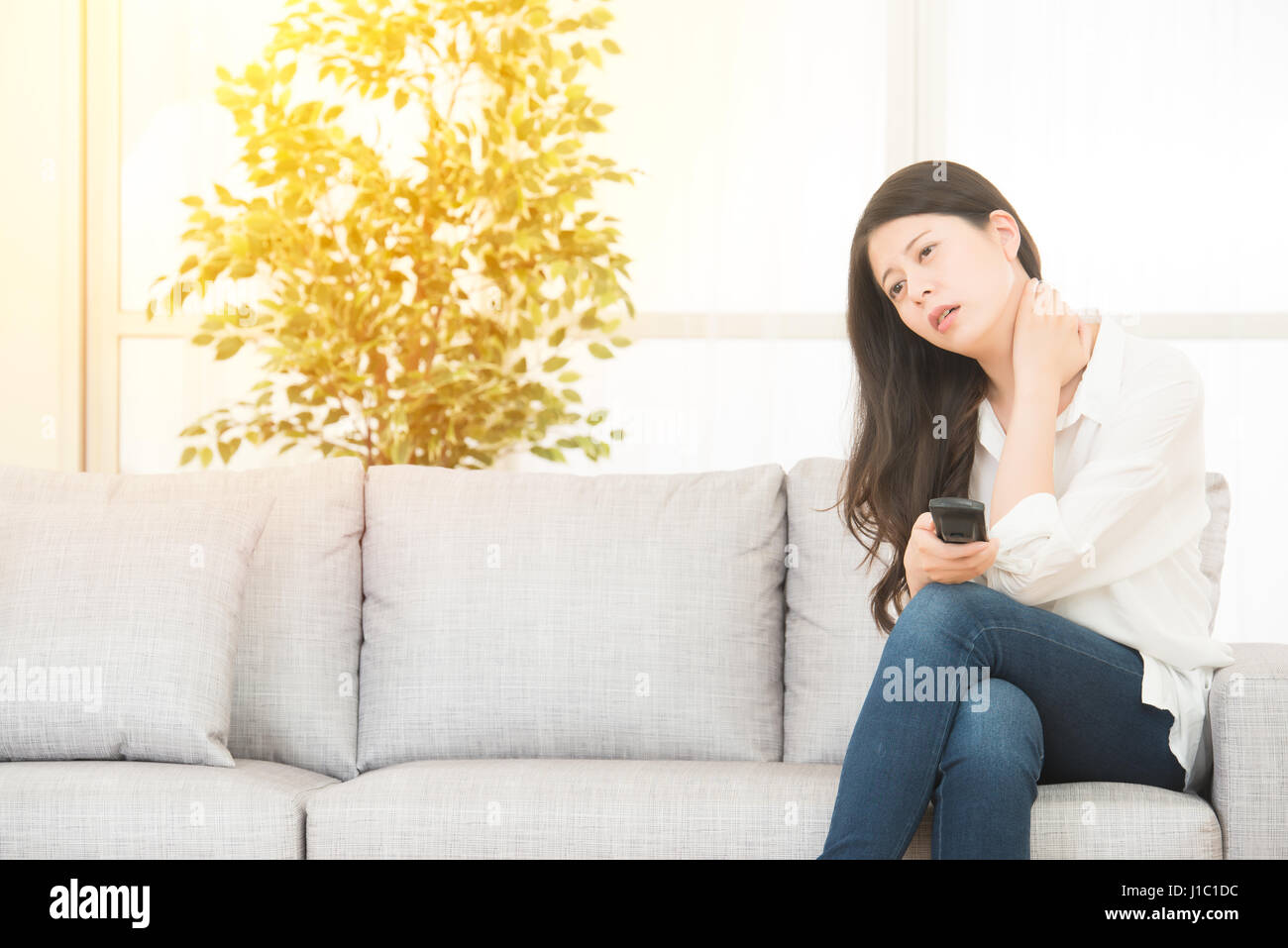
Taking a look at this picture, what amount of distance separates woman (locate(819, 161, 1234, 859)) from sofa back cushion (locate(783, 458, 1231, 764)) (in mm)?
146

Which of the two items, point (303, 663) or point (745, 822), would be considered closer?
point (745, 822)

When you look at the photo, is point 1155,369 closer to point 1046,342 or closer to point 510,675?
point 1046,342

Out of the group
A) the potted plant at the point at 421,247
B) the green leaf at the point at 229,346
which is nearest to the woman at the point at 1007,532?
the potted plant at the point at 421,247

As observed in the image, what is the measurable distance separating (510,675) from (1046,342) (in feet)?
2.84

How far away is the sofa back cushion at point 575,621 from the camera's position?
1.70 meters

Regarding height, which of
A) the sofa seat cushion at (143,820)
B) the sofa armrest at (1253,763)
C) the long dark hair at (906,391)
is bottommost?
the sofa seat cushion at (143,820)

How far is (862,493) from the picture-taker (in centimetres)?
154

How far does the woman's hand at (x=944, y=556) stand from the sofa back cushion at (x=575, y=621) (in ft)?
1.54

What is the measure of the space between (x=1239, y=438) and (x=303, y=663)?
2.10 m

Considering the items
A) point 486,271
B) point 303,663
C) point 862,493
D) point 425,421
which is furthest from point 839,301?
point 303,663

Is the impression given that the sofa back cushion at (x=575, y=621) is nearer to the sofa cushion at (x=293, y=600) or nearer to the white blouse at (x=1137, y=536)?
the sofa cushion at (x=293, y=600)
